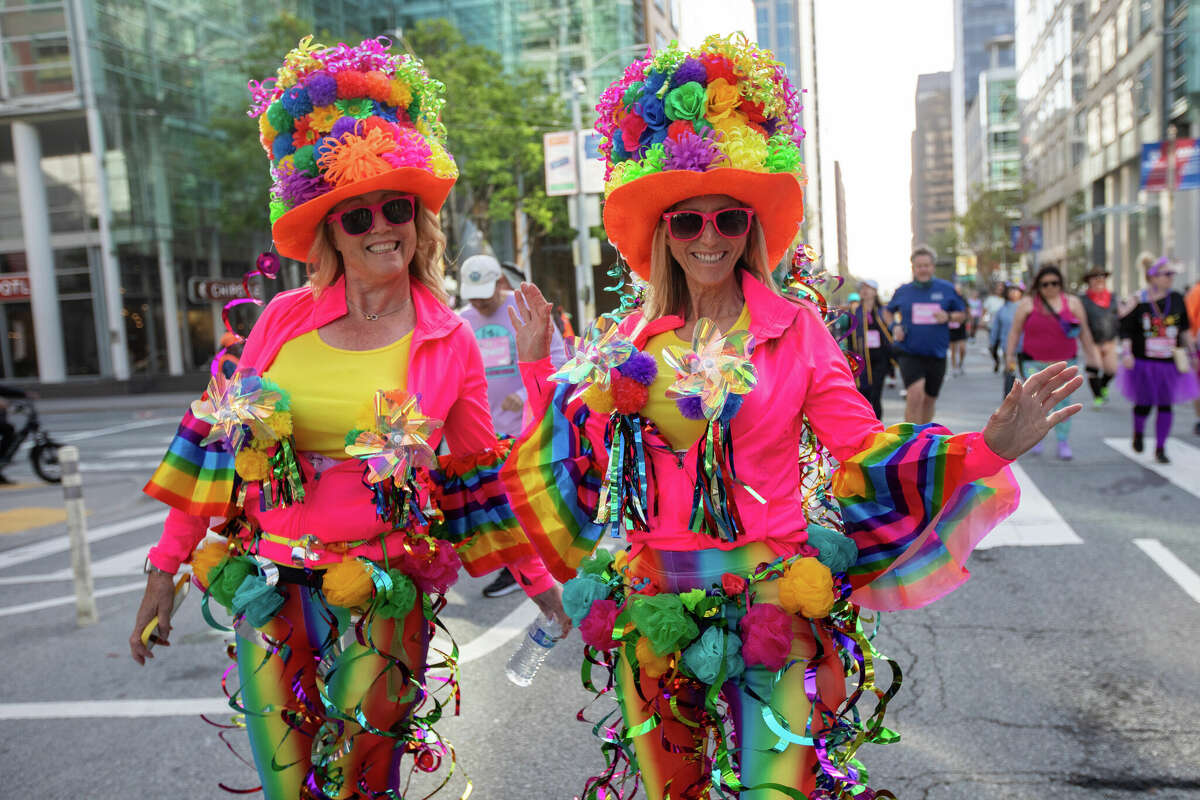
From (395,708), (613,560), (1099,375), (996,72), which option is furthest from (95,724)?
(996,72)

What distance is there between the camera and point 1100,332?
38.9 ft

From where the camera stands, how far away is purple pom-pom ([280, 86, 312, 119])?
2.72 m

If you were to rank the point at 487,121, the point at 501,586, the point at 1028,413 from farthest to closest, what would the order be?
the point at 487,121, the point at 501,586, the point at 1028,413

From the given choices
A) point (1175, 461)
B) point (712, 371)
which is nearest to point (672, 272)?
point (712, 371)

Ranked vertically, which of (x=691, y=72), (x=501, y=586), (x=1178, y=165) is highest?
(x=1178, y=165)

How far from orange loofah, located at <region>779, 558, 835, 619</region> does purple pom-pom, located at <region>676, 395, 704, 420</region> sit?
15.6 inches

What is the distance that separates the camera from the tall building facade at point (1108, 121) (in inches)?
1209

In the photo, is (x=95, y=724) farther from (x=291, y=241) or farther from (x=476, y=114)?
(x=476, y=114)

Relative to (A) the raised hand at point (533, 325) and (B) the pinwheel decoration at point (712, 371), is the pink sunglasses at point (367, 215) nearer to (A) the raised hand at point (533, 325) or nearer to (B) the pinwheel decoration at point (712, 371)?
(A) the raised hand at point (533, 325)

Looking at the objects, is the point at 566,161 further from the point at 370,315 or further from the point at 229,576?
the point at 229,576

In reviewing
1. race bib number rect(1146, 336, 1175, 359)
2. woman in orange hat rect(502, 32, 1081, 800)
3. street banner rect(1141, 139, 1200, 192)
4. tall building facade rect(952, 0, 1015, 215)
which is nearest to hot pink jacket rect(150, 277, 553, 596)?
woman in orange hat rect(502, 32, 1081, 800)

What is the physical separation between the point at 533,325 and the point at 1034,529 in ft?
18.0

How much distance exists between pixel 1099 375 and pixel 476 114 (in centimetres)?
2088

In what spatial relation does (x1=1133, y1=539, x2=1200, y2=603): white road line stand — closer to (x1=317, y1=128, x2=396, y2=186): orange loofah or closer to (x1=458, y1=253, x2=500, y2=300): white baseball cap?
(x1=458, y1=253, x2=500, y2=300): white baseball cap
